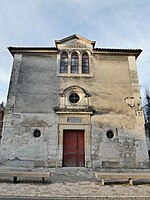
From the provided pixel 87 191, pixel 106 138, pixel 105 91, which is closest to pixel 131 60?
pixel 105 91

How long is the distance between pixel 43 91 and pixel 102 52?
195 inches

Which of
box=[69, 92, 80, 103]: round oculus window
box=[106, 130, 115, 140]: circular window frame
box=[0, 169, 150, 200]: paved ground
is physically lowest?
box=[0, 169, 150, 200]: paved ground

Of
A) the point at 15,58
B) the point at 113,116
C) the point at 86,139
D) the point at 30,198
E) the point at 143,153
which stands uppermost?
the point at 15,58

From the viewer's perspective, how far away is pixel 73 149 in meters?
10.9

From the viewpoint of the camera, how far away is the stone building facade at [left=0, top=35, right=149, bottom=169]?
10.6 m

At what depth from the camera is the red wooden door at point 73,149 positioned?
34.8 ft

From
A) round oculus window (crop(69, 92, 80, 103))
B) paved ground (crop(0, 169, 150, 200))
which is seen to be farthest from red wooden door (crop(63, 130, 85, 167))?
paved ground (crop(0, 169, 150, 200))

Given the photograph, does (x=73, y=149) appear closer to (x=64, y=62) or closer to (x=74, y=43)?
(x=64, y=62)

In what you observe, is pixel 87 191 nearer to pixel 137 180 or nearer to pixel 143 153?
pixel 137 180

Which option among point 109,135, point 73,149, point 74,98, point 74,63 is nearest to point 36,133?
point 73,149

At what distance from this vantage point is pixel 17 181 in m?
6.91

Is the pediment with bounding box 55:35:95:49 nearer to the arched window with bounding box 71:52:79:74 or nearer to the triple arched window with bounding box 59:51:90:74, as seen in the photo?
the triple arched window with bounding box 59:51:90:74

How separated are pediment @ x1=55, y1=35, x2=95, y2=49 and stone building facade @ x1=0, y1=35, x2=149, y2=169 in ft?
0.23

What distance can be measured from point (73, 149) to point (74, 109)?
2345mm
